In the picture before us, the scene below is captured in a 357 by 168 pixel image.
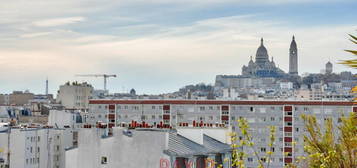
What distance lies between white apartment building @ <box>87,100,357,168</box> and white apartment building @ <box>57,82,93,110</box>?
199ft

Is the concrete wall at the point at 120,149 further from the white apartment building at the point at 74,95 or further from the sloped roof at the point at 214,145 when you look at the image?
the white apartment building at the point at 74,95

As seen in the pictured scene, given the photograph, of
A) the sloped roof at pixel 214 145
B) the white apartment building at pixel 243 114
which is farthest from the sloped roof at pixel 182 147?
the white apartment building at pixel 243 114

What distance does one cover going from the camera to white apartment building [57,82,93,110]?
7028 inches

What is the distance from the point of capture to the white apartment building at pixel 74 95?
586ft

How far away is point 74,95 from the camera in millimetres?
180375

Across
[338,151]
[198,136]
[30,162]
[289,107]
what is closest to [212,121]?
[289,107]

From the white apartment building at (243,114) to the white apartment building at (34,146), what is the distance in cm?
2369

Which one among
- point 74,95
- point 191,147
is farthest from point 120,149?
point 74,95

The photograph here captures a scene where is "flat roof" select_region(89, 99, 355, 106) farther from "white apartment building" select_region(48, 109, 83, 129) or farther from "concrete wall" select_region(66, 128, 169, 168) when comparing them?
"concrete wall" select_region(66, 128, 169, 168)

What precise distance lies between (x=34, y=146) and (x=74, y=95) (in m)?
106

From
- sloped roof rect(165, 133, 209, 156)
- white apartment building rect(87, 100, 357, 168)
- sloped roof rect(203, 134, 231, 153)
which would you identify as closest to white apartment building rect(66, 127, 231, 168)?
sloped roof rect(165, 133, 209, 156)

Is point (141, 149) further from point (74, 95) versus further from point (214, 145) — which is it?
point (74, 95)

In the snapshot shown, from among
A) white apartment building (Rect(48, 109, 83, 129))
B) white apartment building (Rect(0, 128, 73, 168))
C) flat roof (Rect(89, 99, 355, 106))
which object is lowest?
white apartment building (Rect(0, 128, 73, 168))

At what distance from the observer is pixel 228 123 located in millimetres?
109250
